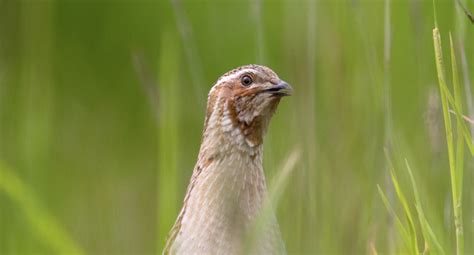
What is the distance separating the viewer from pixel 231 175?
201 inches

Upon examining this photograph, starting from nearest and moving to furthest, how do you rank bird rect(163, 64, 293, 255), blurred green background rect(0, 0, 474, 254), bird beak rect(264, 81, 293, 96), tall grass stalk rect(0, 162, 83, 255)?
tall grass stalk rect(0, 162, 83, 255), blurred green background rect(0, 0, 474, 254), bird rect(163, 64, 293, 255), bird beak rect(264, 81, 293, 96)

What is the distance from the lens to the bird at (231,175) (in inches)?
191

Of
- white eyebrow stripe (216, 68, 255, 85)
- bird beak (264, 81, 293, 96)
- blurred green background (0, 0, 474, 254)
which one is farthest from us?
white eyebrow stripe (216, 68, 255, 85)

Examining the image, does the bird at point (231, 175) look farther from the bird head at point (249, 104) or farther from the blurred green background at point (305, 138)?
the blurred green background at point (305, 138)

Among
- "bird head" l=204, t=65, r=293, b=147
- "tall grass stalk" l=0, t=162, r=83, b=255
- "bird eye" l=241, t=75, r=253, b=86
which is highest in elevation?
"bird eye" l=241, t=75, r=253, b=86

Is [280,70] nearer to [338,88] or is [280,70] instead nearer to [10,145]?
[10,145]

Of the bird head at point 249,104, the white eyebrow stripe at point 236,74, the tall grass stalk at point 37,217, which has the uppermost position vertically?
the white eyebrow stripe at point 236,74

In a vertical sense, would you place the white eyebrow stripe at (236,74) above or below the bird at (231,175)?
above

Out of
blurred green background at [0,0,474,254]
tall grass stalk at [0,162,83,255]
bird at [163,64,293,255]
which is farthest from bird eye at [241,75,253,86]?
tall grass stalk at [0,162,83,255]

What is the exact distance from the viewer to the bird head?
5.22m

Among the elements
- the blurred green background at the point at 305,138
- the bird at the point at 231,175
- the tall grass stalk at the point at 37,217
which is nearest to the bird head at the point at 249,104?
the bird at the point at 231,175

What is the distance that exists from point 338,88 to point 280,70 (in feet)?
14.4

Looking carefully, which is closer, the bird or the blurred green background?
the blurred green background

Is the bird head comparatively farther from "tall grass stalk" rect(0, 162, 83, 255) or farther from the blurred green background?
"tall grass stalk" rect(0, 162, 83, 255)
